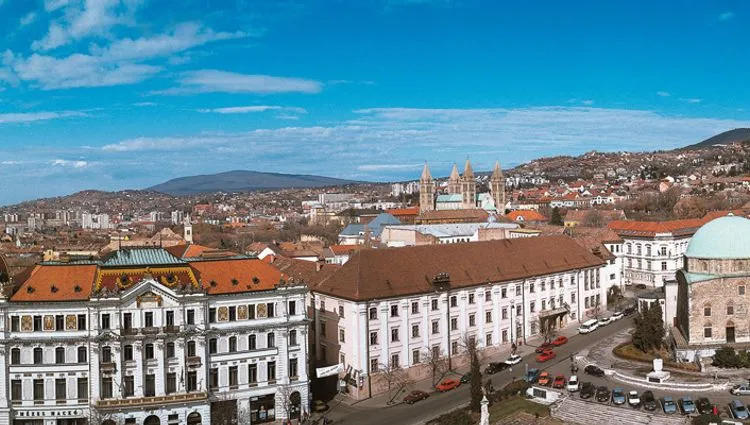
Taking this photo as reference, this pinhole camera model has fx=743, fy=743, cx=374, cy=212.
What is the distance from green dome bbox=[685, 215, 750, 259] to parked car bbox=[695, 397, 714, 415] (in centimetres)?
1740

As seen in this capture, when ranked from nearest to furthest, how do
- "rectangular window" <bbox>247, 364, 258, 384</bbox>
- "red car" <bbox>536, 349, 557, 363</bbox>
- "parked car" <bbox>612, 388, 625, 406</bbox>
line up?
1. "parked car" <bbox>612, 388, 625, 406</bbox>
2. "rectangular window" <bbox>247, 364, 258, 384</bbox>
3. "red car" <bbox>536, 349, 557, 363</bbox>

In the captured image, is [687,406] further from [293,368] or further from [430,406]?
[293,368]

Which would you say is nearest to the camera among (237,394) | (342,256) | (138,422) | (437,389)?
(138,422)

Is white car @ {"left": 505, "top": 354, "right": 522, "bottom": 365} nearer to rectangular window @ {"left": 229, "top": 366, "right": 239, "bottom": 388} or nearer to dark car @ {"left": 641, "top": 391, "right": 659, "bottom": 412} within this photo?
dark car @ {"left": 641, "top": 391, "right": 659, "bottom": 412}

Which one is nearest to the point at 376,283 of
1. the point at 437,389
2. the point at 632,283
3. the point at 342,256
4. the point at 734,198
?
the point at 437,389

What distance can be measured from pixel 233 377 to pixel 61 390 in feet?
36.5

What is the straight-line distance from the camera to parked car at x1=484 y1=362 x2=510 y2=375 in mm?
62281

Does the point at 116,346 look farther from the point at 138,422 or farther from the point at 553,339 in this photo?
the point at 553,339

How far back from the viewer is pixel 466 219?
512ft

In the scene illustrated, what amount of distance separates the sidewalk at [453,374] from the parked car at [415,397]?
879 mm

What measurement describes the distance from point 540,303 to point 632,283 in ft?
125

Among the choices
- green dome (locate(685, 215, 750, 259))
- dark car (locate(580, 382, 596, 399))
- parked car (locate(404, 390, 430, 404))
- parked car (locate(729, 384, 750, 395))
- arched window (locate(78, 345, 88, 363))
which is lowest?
parked car (locate(404, 390, 430, 404))

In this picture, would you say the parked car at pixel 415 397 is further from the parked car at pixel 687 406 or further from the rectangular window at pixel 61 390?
the rectangular window at pixel 61 390

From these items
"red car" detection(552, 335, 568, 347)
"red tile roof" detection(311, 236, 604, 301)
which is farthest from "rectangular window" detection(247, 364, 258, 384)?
"red car" detection(552, 335, 568, 347)
